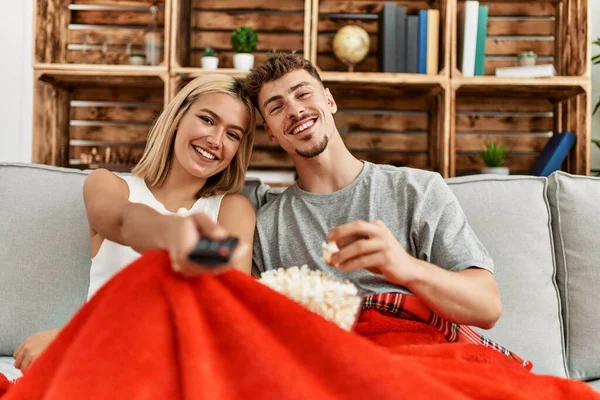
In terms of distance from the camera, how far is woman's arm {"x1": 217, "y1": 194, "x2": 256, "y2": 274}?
1497 mm

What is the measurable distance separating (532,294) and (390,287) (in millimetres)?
436

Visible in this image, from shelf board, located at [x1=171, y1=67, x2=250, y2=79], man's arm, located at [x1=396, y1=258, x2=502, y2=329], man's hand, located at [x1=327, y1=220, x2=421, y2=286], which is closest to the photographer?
man's hand, located at [x1=327, y1=220, x2=421, y2=286]

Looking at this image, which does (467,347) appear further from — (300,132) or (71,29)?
(71,29)

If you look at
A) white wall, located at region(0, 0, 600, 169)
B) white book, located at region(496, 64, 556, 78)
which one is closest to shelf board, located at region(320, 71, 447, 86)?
white book, located at region(496, 64, 556, 78)

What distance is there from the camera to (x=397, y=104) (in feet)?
8.57

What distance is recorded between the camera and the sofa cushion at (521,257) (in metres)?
1.49

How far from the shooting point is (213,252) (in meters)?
0.71

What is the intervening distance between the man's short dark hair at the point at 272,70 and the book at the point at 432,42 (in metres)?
0.83

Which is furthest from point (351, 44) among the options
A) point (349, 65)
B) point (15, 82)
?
point (15, 82)

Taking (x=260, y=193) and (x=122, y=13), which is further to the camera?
(x=122, y=13)

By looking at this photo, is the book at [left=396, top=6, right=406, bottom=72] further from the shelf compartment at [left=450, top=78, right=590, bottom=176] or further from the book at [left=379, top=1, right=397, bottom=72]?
the shelf compartment at [left=450, top=78, right=590, bottom=176]

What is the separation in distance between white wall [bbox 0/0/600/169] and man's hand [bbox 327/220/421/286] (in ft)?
6.96

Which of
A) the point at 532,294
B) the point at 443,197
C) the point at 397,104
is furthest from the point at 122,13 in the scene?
the point at 532,294

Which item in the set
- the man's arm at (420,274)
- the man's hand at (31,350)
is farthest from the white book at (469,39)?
the man's hand at (31,350)
